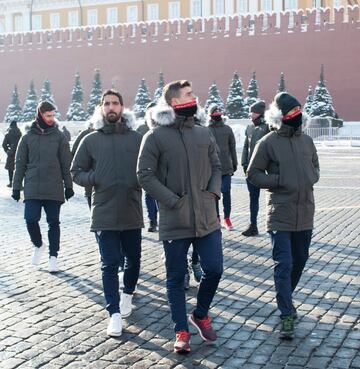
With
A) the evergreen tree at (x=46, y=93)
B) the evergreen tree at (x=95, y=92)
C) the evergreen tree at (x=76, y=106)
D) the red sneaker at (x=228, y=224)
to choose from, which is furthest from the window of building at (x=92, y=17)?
the red sneaker at (x=228, y=224)

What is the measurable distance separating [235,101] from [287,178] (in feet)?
103

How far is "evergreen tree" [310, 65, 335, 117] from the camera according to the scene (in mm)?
33500

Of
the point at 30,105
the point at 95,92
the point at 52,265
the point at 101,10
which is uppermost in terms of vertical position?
the point at 101,10

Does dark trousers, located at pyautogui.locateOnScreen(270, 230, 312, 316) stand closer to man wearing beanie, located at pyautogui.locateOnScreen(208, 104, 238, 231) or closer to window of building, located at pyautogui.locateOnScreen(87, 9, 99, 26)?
man wearing beanie, located at pyautogui.locateOnScreen(208, 104, 238, 231)

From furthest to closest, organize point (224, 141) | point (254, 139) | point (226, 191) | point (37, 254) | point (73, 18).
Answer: point (73, 18), point (226, 191), point (224, 141), point (254, 139), point (37, 254)

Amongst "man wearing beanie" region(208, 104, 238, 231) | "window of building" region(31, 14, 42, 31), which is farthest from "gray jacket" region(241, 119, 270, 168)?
"window of building" region(31, 14, 42, 31)

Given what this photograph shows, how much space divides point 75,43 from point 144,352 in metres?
40.2

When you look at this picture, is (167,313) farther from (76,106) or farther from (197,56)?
(197,56)

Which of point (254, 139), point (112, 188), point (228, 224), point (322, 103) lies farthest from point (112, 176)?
point (322, 103)

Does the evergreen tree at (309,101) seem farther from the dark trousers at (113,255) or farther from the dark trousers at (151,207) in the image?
the dark trousers at (113,255)

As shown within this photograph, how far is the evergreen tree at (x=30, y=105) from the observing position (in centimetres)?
3962

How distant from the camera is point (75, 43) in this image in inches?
1672

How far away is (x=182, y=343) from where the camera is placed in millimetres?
3965

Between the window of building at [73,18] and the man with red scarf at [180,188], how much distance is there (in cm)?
4801
